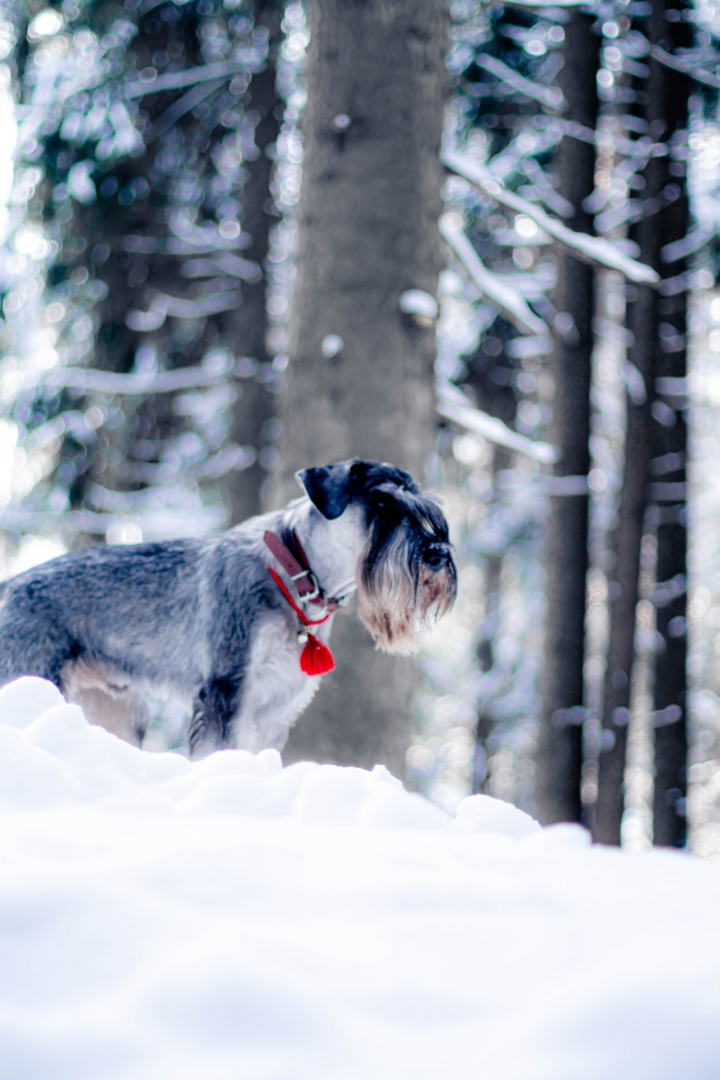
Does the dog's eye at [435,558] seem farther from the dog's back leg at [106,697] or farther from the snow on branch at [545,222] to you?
the snow on branch at [545,222]

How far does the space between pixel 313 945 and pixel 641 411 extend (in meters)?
7.22

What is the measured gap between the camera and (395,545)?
13.4ft

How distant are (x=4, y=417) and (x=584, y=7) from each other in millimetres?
7809

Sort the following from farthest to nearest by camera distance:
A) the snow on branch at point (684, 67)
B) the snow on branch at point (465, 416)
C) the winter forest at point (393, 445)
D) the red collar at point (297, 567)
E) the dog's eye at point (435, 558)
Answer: the snow on branch at point (684, 67) → the snow on branch at point (465, 416) → the dog's eye at point (435, 558) → the red collar at point (297, 567) → the winter forest at point (393, 445)

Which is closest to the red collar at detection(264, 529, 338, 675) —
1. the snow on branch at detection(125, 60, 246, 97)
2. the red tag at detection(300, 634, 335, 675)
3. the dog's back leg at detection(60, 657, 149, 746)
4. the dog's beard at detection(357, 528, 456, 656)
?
the red tag at detection(300, 634, 335, 675)

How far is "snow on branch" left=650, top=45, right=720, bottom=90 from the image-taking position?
7.93 metres

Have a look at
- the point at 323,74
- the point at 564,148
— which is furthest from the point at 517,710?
the point at 323,74

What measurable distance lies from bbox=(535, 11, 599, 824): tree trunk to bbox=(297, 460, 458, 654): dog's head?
14.1ft

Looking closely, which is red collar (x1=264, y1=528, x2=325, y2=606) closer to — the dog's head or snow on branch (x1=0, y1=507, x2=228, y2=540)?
the dog's head

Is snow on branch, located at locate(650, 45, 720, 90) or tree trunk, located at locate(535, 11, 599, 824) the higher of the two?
snow on branch, located at locate(650, 45, 720, 90)

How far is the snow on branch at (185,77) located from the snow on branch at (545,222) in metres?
5.37

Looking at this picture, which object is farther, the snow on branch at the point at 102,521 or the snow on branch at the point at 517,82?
the snow on branch at the point at 102,521

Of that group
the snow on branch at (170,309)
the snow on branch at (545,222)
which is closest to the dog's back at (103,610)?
the snow on branch at (545,222)

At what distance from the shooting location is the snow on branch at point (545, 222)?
493 cm
